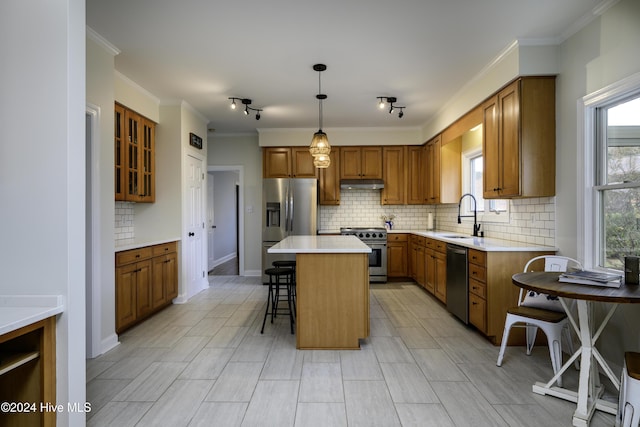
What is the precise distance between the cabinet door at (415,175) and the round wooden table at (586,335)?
392 centimetres

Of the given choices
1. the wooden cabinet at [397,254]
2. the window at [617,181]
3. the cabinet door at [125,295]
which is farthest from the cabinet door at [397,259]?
the cabinet door at [125,295]

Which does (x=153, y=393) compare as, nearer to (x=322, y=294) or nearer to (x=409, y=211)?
(x=322, y=294)

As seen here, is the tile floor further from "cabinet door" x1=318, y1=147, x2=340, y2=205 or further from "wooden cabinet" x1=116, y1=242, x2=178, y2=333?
"cabinet door" x1=318, y1=147, x2=340, y2=205

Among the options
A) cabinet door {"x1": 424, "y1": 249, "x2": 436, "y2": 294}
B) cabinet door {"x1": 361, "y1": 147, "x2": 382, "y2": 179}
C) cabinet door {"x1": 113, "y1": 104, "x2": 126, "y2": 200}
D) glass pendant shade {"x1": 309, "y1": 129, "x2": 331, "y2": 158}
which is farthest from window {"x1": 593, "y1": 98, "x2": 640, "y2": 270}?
cabinet door {"x1": 113, "y1": 104, "x2": 126, "y2": 200}

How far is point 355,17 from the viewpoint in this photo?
106 inches

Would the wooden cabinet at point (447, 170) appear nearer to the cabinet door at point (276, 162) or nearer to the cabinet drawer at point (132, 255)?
the cabinet door at point (276, 162)

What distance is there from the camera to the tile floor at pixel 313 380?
2051 millimetres

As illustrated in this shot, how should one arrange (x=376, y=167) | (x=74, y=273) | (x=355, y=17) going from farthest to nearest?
(x=376, y=167)
(x=355, y=17)
(x=74, y=273)

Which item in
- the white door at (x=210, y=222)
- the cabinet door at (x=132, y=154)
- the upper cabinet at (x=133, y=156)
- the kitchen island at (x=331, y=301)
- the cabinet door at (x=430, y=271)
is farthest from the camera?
the white door at (x=210, y=222)

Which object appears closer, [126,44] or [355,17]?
[355,17]

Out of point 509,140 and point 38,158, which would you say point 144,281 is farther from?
point 509,140

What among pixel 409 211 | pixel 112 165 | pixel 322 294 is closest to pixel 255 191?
pixel 409 211

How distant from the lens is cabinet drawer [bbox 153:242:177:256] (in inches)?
160

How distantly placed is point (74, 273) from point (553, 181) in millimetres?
3661
